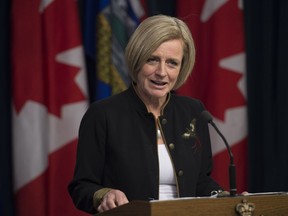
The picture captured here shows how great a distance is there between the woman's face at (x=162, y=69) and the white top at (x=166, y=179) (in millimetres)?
239

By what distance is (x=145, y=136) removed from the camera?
2.81m

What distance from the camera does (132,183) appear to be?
2.73 meters

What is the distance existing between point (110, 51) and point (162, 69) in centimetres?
143

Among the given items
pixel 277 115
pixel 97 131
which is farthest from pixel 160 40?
pixel 277 115

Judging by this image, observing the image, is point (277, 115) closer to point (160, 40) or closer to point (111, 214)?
point (160, 40)

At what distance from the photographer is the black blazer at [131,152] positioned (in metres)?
2.73

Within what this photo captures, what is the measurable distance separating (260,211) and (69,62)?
2072 millimetres

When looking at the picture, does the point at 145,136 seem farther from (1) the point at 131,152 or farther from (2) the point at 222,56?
(2) the point at 222,56

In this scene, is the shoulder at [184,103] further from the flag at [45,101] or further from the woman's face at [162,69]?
the flag at [45,101]

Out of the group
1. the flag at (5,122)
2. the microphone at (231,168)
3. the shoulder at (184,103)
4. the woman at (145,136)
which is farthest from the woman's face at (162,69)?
the flag at (5,122)

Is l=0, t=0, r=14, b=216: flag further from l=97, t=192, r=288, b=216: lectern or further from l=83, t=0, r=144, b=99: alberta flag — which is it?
l=97, t=192, r=288, b=216: lectern

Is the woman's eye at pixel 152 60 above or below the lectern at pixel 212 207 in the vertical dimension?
above

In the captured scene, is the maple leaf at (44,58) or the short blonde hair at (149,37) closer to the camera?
the short blonde hair at (149,37)

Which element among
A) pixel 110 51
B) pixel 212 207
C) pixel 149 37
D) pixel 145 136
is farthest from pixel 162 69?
pixel 110 51
